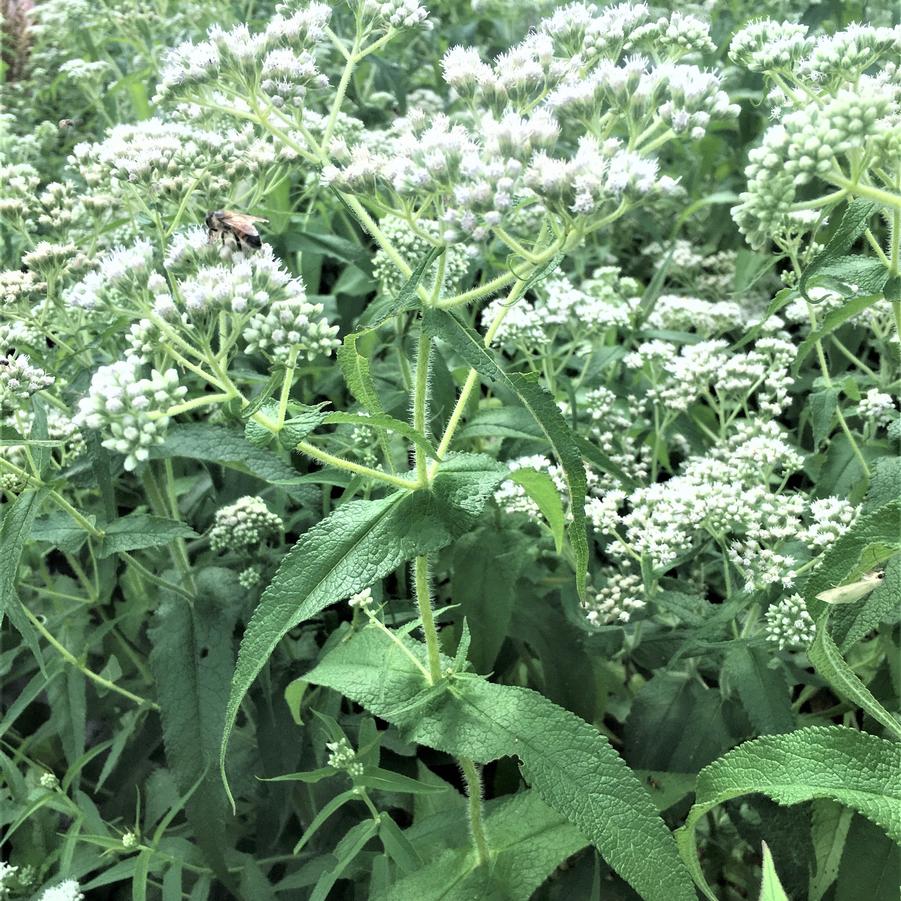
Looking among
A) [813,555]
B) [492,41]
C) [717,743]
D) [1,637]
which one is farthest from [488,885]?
[492,41]

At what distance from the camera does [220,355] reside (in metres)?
1.73

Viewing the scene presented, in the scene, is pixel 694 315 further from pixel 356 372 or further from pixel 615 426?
pixel 356 372

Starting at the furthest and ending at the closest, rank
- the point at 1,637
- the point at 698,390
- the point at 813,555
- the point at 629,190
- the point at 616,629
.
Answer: the point at 1,637 → the point at 698,390 → the point at 616,629 → the point at 813,555 → the point at 629,190

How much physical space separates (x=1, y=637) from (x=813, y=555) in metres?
2.38

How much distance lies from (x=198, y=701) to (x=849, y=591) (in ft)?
4.65

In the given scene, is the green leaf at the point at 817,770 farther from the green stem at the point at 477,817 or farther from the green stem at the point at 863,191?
the green stem at the point at 863,191

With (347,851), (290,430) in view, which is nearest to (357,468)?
(290,430)

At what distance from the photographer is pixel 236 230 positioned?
1.87 metres

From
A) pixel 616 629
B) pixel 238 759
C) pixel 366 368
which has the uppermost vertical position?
pixel 366 368

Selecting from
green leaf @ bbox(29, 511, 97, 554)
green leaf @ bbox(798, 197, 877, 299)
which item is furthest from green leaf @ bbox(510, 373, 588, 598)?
green leaf @ bbox(29, 511, 97, 554)

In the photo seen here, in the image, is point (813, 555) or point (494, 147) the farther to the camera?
point (813, 555)

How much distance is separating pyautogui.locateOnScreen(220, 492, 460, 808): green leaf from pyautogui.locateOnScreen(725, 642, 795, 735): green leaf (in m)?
0.84

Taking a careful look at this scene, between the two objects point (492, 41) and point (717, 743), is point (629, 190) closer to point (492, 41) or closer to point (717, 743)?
point (717, 743)

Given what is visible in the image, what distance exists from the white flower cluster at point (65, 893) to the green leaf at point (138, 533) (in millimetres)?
716
